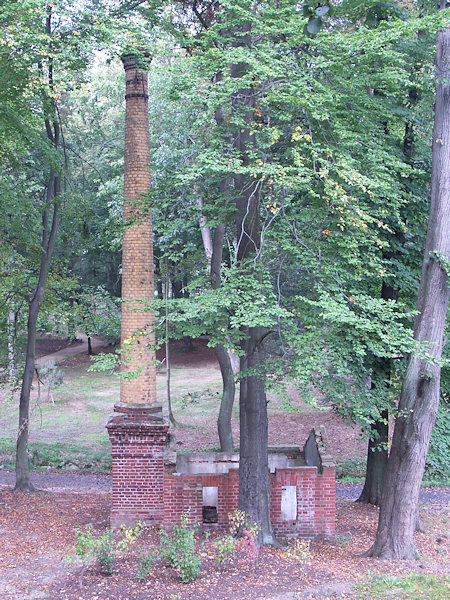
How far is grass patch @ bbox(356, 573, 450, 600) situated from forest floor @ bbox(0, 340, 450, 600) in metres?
0.01


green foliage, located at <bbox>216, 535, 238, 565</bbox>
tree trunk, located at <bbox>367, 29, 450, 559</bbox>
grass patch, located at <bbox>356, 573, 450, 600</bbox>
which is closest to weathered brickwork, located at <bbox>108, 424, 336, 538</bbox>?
tree trunk, located at <bbox>367, 29, 450, 559</bbox>

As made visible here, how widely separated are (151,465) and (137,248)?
4241 mm

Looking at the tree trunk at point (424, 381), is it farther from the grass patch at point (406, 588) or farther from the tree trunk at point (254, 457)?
the tree trunk at point (254, 457)

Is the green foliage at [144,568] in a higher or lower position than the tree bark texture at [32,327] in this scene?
lower

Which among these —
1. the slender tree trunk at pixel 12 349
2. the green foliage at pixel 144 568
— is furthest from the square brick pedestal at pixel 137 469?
the slender tree trunk at pixel 12 349

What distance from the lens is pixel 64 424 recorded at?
78.0ft

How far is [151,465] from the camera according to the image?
11078 millimetres

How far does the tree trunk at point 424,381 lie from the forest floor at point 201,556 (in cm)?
58

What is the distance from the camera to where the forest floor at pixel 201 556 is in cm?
732

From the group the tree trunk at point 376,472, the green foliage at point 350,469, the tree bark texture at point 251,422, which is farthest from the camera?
the green foliage at point 350,469

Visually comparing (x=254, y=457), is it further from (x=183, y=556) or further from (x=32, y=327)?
(x=32, y=327)

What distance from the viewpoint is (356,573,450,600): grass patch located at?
273 inches

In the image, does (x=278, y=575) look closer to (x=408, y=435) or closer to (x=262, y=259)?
(x=408, y=435)

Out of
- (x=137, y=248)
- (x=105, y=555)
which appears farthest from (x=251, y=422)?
(x=137, y=248)
